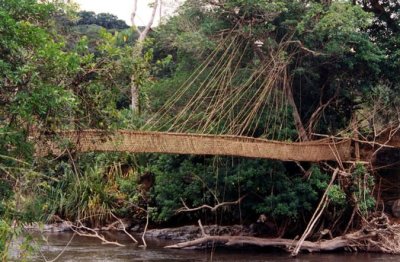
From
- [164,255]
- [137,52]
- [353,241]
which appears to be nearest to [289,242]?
[353,241]

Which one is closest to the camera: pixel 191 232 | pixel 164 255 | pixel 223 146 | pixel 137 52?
pixel 137 52

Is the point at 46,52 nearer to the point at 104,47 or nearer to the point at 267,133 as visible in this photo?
the point at 104,47

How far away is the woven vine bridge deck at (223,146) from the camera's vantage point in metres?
8.32

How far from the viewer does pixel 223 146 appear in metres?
9.30

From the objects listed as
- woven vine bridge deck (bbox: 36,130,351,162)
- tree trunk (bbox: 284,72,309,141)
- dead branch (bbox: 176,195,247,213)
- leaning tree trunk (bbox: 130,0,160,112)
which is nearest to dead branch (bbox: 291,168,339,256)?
woven vine bridge deck (bbox: 36,130,351,162)

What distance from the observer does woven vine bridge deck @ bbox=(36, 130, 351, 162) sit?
27.3ft

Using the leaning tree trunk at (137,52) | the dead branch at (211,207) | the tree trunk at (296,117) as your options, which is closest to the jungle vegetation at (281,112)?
the tree trunk at (296,117)

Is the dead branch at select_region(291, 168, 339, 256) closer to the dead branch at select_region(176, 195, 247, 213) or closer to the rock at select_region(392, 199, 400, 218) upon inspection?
the dead branch at select_region(176, 195, 247, 213)

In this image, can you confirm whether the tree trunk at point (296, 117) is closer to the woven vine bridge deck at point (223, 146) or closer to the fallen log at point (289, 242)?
the woven vine bridge deck at point (223, 146)

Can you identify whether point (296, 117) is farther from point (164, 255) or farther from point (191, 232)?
point (164, 255)

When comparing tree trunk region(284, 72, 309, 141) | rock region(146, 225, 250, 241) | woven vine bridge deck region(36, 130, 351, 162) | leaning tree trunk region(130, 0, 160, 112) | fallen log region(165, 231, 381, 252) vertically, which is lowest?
rock region(146, 225, 250, 241)

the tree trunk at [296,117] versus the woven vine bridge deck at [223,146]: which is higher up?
the tree trunk at [296,117]

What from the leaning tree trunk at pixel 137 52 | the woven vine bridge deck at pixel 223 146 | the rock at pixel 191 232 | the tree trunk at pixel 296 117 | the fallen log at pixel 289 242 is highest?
the leaning tree trunk at pixel 137 52

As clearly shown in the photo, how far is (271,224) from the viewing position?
11281 millimetres
